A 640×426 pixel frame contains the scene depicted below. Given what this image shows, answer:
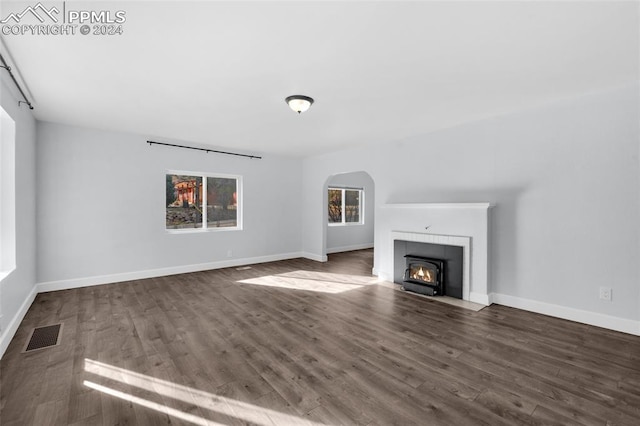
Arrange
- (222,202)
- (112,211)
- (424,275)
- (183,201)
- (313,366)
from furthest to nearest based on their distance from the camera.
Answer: (222,202) < (183,201) < (112,211) < (424,275) < (313,366)

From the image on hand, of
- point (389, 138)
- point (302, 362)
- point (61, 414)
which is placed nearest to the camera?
point (61, 414)

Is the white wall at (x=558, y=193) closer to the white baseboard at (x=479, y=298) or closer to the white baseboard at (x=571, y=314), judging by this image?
the white baseboard at (x=571, y=314)

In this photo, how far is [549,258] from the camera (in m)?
3.46

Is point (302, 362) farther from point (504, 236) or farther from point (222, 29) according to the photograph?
point (504, 236)

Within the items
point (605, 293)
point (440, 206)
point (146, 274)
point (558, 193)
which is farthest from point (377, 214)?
point (146, 274)

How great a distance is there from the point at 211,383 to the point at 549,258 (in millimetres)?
3863

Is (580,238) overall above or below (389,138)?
below

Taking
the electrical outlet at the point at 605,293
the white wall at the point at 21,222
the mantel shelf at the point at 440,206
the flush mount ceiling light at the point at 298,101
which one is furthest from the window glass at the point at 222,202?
the electrical outlet at the point at 605,293

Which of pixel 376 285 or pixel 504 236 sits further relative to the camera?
pixel 376 285

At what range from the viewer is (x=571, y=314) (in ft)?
10.8

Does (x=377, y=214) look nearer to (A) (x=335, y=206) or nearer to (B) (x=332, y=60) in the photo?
(B) (x=332, y=60)

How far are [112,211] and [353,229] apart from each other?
608cm

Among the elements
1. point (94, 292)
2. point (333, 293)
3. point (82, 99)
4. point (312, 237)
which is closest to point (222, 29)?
point (82, 99)

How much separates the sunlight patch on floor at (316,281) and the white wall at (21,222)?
2679 mm
